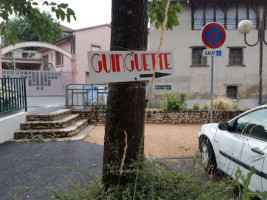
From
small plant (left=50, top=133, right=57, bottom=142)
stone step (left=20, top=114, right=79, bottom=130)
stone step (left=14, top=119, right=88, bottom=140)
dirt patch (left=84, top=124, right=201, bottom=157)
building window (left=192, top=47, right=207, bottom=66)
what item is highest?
building window (left=192, top=47, right=207, bottom=66)

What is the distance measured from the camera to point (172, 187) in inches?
74.7

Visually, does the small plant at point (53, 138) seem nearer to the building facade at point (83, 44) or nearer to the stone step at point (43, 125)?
the stone step at point (43, 125)

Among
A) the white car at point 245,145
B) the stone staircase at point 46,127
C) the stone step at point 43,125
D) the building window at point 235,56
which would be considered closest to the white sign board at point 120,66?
the white car at point 245,145

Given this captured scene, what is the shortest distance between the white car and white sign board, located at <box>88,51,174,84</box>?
3.67 feet

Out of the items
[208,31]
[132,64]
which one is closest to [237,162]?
[132,64]

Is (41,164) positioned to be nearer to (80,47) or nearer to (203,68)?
(203,68)

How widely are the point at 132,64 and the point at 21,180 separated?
2.97 meters

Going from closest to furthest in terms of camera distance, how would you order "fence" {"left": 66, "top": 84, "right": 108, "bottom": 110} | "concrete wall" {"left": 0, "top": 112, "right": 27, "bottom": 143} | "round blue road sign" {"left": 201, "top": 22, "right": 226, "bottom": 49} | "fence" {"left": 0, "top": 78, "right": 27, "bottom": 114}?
1. "round blue road sign" {"left": 201, "top": 22, "right": 226, "bottom": 49}
2. "concrete wall" {"left": 0, "top": 112, "right": 27, "bottom": 143}
3. "fence" {"left": 0, "top": 78, "right": 27, "bottom": 114}
4. "fence" {"left": 66, "top": 84, "right": 108, "bottom": 110}

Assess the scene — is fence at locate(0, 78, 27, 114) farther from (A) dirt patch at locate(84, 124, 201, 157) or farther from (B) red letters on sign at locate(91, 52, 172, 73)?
(B) red letters on sign at locate(91, 52, 172, 73)

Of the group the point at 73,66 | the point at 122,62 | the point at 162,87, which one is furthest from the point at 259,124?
the point at 73,66

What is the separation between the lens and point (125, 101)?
193cm

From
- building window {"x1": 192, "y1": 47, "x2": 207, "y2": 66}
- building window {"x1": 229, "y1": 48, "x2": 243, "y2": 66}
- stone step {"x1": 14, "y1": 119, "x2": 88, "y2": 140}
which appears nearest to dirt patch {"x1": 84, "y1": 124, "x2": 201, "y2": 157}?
stone step {"x1": 14, "y1": 119, "x2": 88, "y2": 140}

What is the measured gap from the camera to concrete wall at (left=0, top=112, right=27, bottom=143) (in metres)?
6.12

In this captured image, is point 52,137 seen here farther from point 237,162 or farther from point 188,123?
point 188,123
